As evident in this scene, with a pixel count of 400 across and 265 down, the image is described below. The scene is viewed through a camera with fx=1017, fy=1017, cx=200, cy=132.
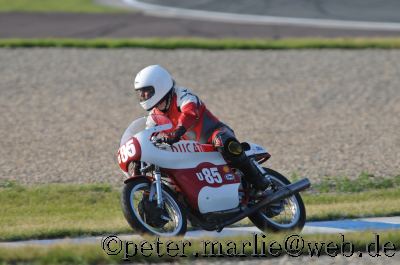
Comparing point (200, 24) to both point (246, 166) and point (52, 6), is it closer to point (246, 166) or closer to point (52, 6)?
point (52, 6)

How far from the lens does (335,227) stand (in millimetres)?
Answer: 10414

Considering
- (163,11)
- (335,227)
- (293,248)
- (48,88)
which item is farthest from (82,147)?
(163,11)

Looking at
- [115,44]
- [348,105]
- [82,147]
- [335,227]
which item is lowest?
[335,227]

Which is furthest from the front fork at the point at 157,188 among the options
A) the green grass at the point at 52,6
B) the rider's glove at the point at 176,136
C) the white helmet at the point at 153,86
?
the green grass at the point at 52,6

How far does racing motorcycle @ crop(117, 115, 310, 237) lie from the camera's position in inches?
364

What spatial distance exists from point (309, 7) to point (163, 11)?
4032mm

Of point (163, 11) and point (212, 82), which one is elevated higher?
point (163, 11)

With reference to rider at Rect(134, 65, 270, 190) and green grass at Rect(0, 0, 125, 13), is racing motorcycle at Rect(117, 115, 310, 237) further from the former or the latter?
green grass at Rect(0, 0, 125, 13)

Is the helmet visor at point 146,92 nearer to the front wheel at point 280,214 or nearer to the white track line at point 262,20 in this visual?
the front wheel at point 280,214

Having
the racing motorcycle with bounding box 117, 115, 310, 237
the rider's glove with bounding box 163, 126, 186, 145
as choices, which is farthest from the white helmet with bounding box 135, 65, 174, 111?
the rider's glove with bounding box 163, 126, 186, 145

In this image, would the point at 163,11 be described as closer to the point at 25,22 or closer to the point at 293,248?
the point at 25,22

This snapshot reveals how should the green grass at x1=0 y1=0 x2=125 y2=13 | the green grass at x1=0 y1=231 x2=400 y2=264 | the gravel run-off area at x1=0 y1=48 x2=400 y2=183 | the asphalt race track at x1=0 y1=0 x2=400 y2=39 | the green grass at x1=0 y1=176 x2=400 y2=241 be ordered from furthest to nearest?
the green grass at x1=0 y1=0 x2=125 y2=13
the asphalt race track at x1=0 y1=0 x2=400 y2=39
the gravel run-off area at x1=0 y1=48 x2=400 y2=183
the green grass at x1=0 y1=176 x2=400 y2=241
the green grass at x1=0 y1=231 x2=400 y2=264

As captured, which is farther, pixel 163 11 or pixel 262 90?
pixel 163 11

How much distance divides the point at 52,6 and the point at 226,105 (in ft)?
39.0
